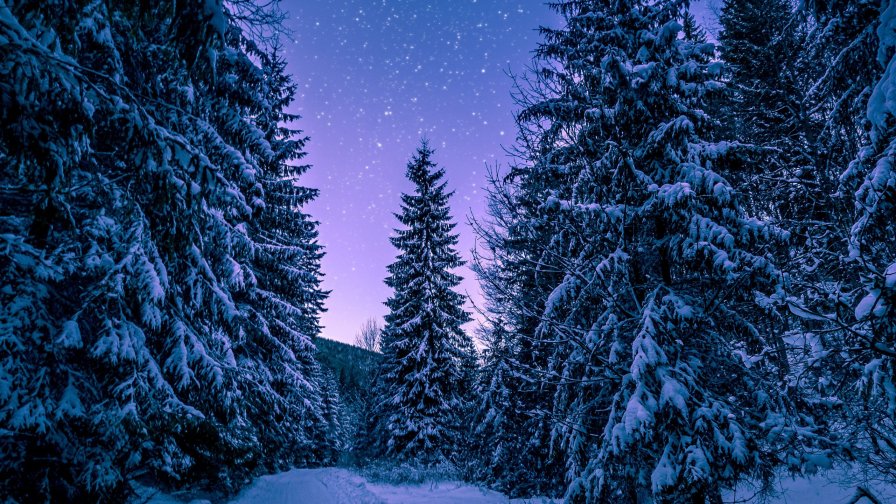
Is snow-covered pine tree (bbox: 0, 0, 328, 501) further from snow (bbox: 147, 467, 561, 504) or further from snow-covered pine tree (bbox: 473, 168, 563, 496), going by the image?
snow-covered pine tree (bbox: 473, 168, 563, 496)

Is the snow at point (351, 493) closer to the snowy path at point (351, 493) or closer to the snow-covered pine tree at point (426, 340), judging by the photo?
the snowy path at point (351, 493)

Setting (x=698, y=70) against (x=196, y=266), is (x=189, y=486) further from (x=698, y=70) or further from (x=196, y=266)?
(x=698, y=70)

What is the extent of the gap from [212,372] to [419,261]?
520 inches

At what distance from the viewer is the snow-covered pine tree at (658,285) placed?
4.79m

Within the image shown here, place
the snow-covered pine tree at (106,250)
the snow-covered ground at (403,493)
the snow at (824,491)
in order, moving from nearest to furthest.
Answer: the snow-covered pine tree at (106,250) < the snow at (824,491) < the snow-covered ground at (403,493)

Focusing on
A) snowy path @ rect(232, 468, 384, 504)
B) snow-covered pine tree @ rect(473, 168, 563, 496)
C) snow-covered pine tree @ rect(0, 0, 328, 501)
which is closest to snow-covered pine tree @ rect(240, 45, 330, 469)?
snowy path @ rect(232, 468, 384, 504)

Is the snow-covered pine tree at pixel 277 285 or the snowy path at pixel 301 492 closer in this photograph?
the snowy path at pixel 301 492

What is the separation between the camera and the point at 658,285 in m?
5.61

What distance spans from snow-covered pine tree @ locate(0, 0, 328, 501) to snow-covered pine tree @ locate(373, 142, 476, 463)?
1029cm

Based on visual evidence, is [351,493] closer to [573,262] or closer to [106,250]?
[106,250]

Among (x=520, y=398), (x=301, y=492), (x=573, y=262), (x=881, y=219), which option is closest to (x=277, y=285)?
(x=301, y=492)

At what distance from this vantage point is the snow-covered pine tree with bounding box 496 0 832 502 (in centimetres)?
479

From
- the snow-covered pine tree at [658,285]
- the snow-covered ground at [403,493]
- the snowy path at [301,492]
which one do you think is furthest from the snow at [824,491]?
the snowy path at [301,492]

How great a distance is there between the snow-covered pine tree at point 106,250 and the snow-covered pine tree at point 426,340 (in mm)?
10293
